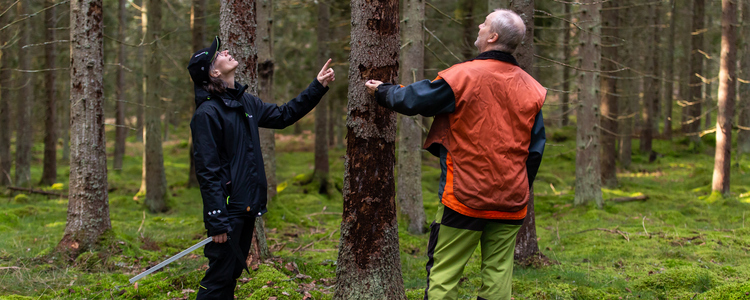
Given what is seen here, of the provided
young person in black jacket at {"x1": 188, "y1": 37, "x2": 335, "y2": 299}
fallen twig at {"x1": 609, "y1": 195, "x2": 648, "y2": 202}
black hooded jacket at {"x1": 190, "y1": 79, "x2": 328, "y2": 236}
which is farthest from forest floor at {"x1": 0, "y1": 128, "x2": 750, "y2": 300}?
black hooded jacket at {"x1": 190, "y1": 79, "x2": 328, "y2": 236}

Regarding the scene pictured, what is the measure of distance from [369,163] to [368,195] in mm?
237

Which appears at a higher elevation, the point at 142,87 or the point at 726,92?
the point at 142,87

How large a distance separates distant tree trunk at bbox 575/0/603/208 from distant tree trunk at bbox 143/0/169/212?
956 centimetres

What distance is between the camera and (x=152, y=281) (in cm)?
465

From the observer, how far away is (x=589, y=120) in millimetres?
10438

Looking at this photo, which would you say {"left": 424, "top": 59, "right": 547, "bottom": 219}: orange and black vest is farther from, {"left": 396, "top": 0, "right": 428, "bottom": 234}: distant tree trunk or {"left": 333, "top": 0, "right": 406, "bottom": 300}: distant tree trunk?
{"left": 396, "top": 0, "right": 428, "bottom": 234}: distant tree trunk

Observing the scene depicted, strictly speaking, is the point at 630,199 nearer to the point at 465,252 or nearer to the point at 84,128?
the point at 465,252

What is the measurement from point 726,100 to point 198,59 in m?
12.0

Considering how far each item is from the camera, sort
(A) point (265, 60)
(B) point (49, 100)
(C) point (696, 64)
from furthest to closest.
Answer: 1. (C) point (696, 64)
2. (B) point (49, 100)
3. (A) point (265, 60)

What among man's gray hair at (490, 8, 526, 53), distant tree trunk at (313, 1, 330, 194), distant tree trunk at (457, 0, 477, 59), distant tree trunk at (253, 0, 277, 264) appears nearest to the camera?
man's gray hair at (490, 8, 526, 53)

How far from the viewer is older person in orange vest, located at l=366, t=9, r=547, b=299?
9.42ft

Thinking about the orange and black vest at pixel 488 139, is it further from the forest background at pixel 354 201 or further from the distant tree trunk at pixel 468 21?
the distant tree trunk at pixel 468 21

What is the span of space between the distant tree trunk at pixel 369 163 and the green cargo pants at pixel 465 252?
552 millimetres

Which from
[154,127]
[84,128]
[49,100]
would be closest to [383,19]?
[84,128]
